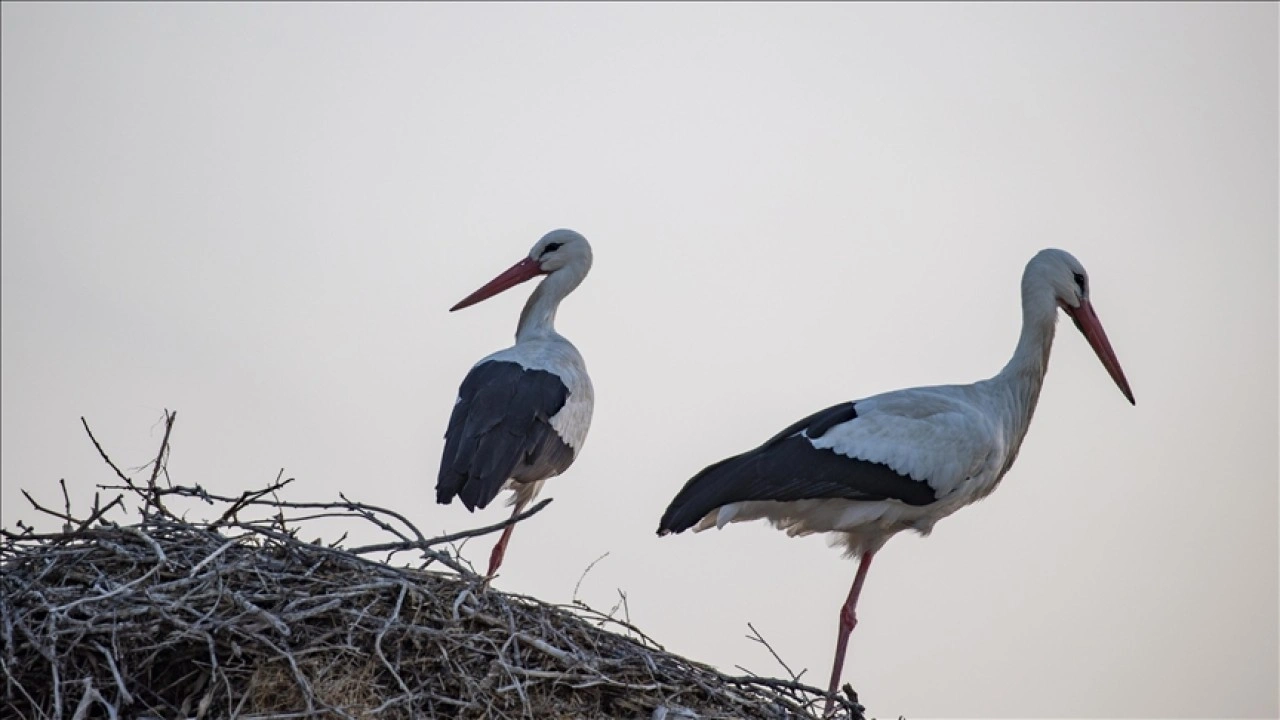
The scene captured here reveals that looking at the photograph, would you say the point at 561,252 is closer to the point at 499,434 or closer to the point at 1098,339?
the point at 499,434

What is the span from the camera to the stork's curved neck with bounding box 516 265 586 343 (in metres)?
9.41

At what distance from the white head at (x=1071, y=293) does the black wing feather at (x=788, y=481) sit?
1.21 meters

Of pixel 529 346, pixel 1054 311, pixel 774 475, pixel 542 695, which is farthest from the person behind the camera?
pixel 529 346

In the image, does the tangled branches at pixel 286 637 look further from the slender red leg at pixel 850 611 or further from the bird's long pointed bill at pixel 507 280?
the bird's long pointed bill at pixel 507 280

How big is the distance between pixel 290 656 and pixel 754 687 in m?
1.55

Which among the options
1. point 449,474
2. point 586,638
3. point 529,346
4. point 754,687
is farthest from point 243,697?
point 529,346

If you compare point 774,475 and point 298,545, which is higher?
point 774,475

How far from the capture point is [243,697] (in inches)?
197

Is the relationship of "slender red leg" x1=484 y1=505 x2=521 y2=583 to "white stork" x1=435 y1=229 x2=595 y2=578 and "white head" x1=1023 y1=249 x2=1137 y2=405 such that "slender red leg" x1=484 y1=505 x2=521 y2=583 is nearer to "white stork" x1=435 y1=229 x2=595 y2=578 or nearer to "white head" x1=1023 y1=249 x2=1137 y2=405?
"white stork" x1=435 y1=229 x2=595 y2=578

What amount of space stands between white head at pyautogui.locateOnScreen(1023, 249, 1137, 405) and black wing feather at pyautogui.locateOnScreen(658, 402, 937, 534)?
1212 millimetres

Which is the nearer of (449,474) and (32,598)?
(32,598)

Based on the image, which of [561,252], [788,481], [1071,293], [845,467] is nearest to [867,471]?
[845,467]

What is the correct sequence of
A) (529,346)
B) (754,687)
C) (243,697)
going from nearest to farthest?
(243,697) < (754,687) < (529,346)

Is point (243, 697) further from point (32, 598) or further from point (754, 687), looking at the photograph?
point (754, 687)
